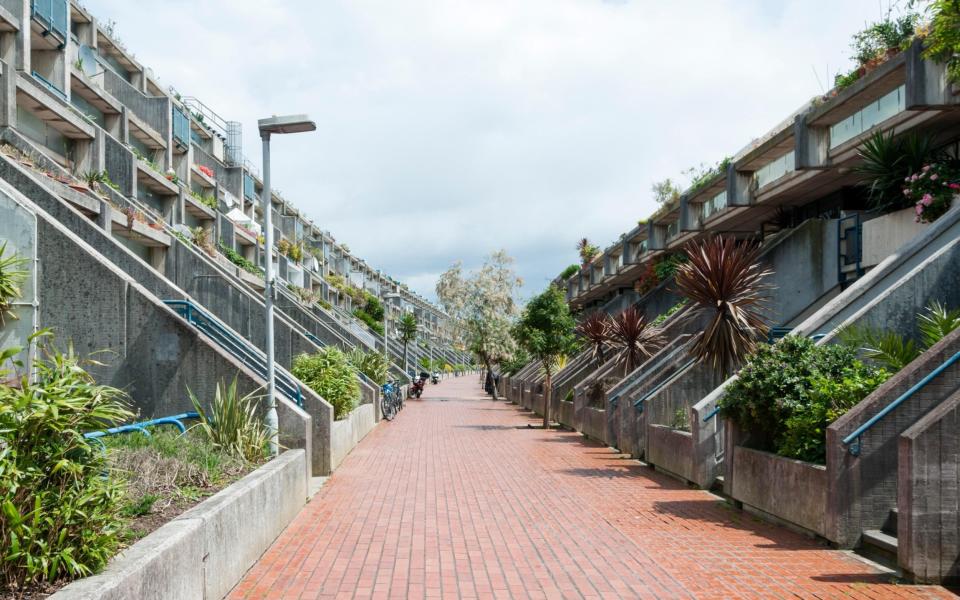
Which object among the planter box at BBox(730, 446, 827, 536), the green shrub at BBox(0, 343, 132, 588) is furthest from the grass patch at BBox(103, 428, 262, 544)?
the planter box at BBox(730, 446, 827, 536)

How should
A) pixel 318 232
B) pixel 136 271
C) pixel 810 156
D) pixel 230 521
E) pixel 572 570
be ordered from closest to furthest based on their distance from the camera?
pixel 230 521 → pixel 572 570 → pixel 136 271 → pixel 810 156 → pixel 318 232

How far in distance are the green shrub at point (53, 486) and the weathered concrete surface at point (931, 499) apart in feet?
19.5

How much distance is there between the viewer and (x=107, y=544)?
15.5 feet

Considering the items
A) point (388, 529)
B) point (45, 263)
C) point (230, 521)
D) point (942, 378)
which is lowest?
point (388, 529)

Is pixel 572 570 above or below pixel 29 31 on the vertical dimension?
below

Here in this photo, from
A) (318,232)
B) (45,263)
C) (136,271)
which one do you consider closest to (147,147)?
(136,271)

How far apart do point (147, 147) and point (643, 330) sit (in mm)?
29388

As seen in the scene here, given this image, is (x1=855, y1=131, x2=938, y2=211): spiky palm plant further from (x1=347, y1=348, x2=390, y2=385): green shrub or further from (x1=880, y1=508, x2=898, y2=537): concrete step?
(x1=347, y1=348, x2=390, y2=385): green shrub

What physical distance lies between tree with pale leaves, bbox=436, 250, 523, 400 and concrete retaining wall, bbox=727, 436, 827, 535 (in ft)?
82.6

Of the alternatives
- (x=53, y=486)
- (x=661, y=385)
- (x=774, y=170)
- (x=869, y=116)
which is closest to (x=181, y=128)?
(x=774, y=170)

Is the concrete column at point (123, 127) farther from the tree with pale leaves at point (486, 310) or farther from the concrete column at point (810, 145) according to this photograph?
the concrete column at point (810, 145)

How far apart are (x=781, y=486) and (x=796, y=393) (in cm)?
108

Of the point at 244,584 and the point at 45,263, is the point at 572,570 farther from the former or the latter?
the point at 45,263

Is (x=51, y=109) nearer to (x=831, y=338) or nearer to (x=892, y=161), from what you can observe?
(x=892, y=161)
